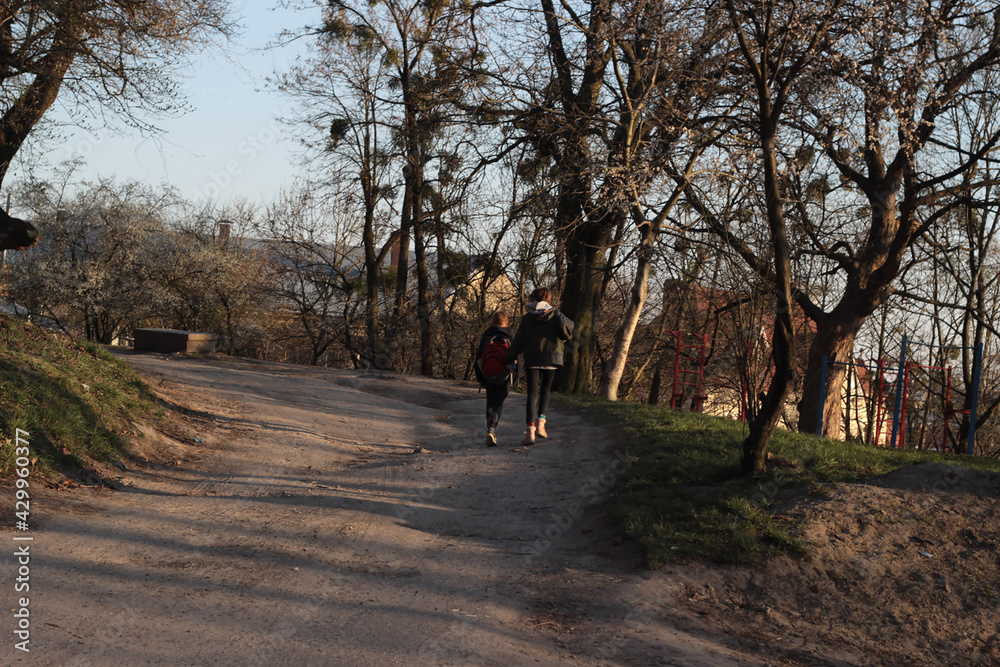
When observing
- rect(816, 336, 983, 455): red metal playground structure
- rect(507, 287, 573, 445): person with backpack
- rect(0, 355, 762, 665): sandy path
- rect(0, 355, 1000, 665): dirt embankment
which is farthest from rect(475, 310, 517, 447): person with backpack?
rect(816, 336, 983, 455): red metal playground structure

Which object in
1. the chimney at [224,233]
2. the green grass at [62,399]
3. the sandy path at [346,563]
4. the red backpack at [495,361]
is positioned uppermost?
the chimney at [224,233]

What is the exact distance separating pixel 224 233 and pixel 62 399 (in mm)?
27929

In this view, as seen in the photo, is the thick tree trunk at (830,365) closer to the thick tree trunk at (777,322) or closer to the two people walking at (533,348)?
the two people walking at (533,348)

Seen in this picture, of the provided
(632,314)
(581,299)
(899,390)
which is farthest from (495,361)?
(899,390)

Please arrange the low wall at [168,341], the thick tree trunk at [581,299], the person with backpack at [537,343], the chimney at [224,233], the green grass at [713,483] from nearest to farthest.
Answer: the green grass at [713,483], the person with backpack at [537,343], the thick tree trunk at [581,299], the low wall at [168,341], the chimney at [224,233]

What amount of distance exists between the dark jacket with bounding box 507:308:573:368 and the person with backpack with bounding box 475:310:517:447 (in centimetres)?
14

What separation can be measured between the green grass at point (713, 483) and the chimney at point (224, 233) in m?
27.2

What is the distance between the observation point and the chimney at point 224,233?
109ft

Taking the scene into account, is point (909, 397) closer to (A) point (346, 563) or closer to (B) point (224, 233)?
(A) point (346, 563)

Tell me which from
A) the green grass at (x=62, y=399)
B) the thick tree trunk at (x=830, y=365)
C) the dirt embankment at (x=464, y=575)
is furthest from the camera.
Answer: the thick tree trunk at (x=830, y=365)

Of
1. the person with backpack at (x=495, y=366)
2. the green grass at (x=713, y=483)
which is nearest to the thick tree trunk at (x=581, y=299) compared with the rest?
the green grass at (x=713, y=483)

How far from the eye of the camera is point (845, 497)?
6.38m

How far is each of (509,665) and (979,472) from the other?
5204mm

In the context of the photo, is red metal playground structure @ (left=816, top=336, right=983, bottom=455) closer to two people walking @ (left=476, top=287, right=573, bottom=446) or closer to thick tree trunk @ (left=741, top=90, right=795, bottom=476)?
two people walking @ (left=476, top=287, right=573, bottom=446)
